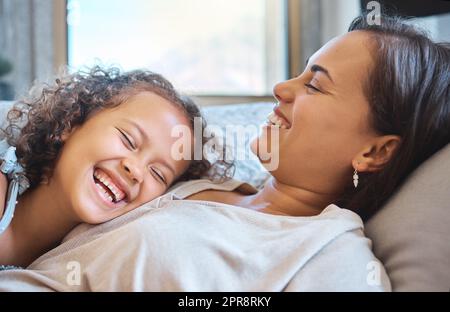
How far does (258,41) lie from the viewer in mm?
3186

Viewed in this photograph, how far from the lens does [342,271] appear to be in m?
0.76

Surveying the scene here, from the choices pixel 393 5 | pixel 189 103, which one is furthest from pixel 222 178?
pixel 393 5

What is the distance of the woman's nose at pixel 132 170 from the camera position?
995 mm

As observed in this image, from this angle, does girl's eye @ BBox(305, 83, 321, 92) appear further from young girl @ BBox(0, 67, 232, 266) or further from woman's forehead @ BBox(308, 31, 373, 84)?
young girl @ BBox(0, 67, 232, 266)

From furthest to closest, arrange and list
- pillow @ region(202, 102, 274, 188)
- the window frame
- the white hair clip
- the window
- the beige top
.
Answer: the window frame → the window → pillow @ region(202, 102, 274, 188) → the white hair clip → the beige top

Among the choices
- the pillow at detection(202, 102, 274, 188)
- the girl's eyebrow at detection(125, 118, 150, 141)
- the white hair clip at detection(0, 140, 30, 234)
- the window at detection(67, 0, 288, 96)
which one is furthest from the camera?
the window at detection(67, 0, 288, 96)

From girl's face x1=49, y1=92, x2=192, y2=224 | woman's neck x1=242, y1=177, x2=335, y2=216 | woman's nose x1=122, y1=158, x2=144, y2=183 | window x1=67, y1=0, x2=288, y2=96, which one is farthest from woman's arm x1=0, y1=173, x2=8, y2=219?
window x1=67, y1=0, x2=288, y2=96

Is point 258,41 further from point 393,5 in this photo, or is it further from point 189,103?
point 189,103

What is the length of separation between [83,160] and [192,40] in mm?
2120

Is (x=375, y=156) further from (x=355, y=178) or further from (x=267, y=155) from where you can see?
(x=267, y=155)

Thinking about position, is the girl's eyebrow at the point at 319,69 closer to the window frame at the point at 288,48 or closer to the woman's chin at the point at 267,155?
the woman's chin at the point at 267,155

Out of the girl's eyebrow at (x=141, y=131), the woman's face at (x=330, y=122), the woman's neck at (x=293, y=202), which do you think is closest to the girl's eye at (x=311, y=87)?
the woman's face at (x=330, y=122)

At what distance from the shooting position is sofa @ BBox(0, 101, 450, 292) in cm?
78

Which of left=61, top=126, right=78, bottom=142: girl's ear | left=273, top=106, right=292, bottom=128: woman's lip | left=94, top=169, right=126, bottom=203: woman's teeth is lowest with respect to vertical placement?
left=94, top=169, right=126, bottom=203: woman's teeth
